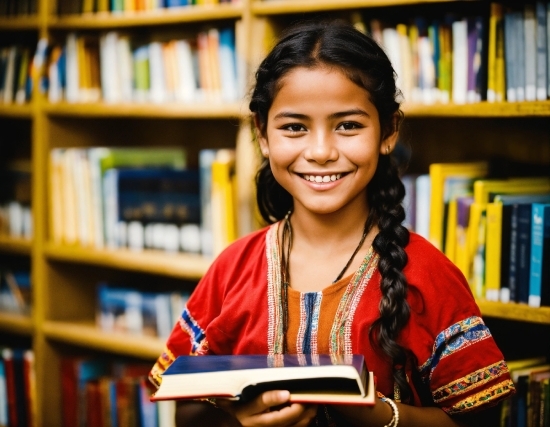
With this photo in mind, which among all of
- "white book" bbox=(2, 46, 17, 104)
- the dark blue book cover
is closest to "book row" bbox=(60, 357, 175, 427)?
the dark blue book cover

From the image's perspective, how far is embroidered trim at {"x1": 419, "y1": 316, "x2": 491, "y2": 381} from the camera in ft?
3.66

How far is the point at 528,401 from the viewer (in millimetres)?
1646

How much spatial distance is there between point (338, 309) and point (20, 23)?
186 cm

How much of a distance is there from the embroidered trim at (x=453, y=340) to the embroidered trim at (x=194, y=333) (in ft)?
1.26

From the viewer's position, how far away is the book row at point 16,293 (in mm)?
2723

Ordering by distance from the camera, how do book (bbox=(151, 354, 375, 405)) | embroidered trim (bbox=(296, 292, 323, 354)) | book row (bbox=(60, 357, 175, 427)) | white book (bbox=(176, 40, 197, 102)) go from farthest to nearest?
book row (bbox=(60, 357, 175, 427)) < white book (bbox=(176, 40, 197, 102)) < embroidered trim (bbox=(296, 292, 323, 354)) < book (bbox=(151, 354, 375, 405))

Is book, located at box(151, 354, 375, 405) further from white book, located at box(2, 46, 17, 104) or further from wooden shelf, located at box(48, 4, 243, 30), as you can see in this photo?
white book, located at box(2, 46, 17, 104)

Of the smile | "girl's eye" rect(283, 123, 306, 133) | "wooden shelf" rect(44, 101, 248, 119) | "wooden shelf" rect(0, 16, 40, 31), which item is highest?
"wooden shelf" rect(0, 16, 40, 31)

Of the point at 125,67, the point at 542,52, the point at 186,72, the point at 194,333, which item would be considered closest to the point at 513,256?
the point at 542,52

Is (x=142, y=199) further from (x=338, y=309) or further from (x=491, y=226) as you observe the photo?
(x=338, y=309)

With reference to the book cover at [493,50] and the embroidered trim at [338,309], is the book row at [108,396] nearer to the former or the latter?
the embroidered trim at [338,309]

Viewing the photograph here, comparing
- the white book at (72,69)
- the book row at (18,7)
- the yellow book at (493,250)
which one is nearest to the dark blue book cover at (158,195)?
the white book at (72,69)

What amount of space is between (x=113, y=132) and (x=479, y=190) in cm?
149

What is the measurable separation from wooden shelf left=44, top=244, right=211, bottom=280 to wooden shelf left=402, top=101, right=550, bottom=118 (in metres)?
0.77
